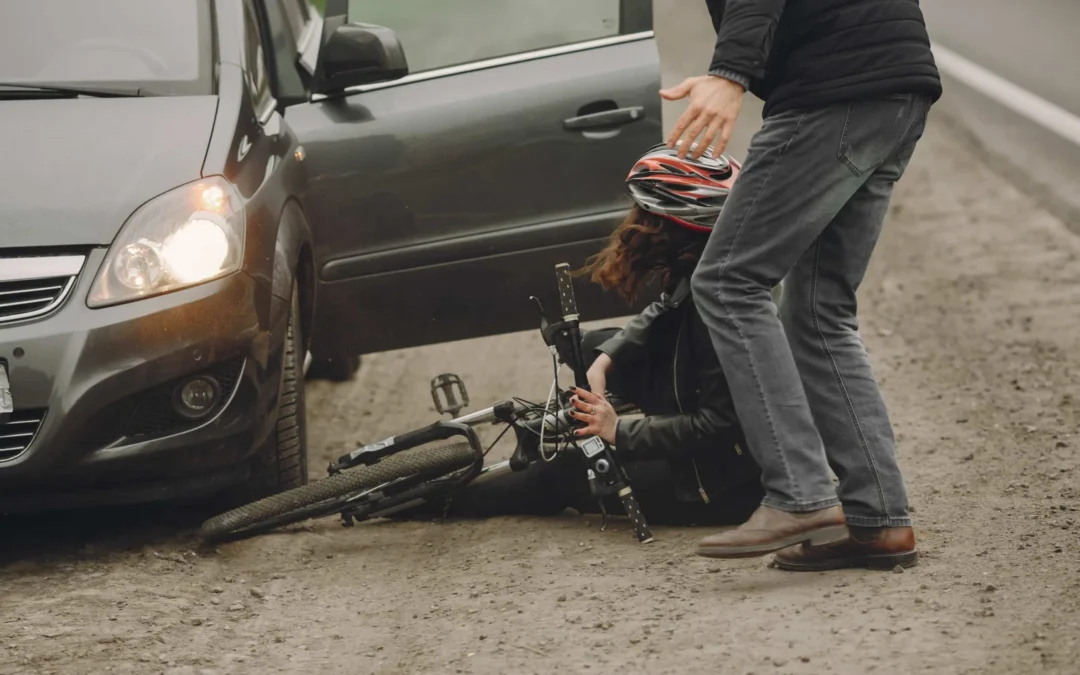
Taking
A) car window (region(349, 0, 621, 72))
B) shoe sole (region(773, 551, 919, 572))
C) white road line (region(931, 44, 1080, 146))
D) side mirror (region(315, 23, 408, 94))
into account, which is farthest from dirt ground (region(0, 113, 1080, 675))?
white road line (region(931, 44, 1080, 146))

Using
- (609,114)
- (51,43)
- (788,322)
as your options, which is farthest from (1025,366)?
(51,43)

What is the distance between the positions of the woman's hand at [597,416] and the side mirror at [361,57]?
1.35 metres

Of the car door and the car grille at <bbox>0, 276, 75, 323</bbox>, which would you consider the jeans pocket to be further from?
the car grille at <bbox>0, 276, 75, 323</bbox>

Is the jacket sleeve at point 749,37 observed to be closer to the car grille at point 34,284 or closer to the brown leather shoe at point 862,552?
the brown leather shoe at point 862,552

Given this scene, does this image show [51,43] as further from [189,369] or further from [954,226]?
[954,226]

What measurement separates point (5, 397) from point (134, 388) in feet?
1.07

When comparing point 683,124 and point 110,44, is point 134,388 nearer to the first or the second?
point 110,44

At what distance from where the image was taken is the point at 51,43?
4809 millimetres

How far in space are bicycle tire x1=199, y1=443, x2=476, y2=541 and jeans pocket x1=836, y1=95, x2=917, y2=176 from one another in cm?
151

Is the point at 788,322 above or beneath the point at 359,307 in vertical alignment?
above

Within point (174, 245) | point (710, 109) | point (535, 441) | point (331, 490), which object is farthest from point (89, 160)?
point (710, 109)

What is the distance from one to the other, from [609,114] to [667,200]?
43.0 inches

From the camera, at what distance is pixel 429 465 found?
4.53 m

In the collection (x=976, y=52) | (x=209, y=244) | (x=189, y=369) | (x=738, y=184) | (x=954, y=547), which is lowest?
(x=976, y=52)
